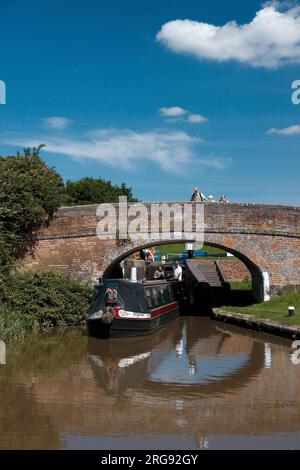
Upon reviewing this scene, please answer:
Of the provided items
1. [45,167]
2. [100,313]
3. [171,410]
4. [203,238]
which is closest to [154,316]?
[100,313]

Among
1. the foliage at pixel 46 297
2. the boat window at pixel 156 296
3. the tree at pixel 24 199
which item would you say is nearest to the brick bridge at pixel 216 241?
the tree at pixel 24 199

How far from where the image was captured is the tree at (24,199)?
15227mm

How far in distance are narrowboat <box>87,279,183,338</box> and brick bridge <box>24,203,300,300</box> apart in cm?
237

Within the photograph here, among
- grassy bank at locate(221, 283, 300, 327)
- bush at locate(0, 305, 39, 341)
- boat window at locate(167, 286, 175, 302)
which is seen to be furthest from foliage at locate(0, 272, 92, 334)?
grassy bank at locate(221, 283, 300, 327)

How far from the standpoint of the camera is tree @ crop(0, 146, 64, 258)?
15.2 meters

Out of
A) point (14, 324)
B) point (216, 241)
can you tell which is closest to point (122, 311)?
point (14, 324)

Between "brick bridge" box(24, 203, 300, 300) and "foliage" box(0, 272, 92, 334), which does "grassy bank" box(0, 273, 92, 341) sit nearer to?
"foliage" box(0, 272, 92, 334)

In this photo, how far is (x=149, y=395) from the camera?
286 inches

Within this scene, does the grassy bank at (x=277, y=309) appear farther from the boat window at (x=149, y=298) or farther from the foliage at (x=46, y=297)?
the foliage at (x=46, y=297)

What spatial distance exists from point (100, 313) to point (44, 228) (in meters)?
4.82

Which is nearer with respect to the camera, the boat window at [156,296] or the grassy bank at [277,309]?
the grassy bank at [277,309]

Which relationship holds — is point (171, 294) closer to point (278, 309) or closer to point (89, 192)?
point (278, 309)

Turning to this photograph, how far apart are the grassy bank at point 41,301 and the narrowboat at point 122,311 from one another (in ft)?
4.65

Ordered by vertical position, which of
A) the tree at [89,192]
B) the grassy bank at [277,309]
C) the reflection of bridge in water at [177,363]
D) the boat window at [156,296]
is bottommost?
the reflection of bridge in water at [177,363]
